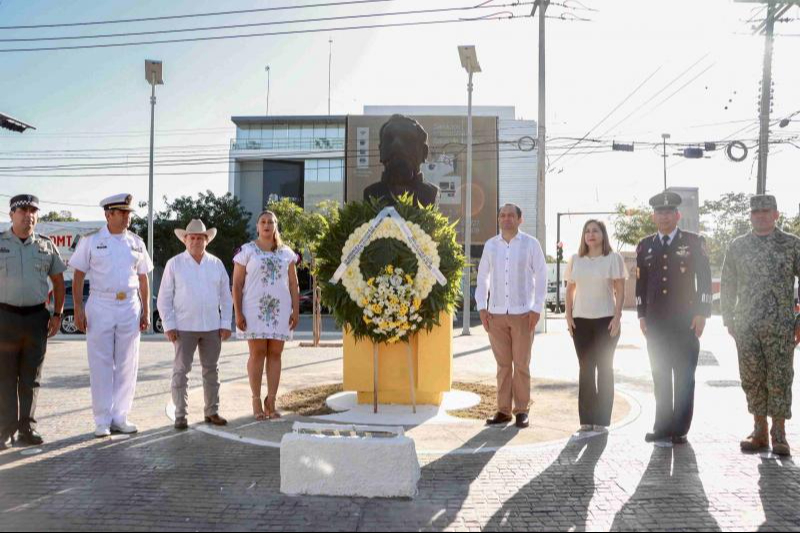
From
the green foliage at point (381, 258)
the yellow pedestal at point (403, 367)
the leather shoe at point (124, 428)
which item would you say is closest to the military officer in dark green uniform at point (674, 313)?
the green foliage at point (381, 258)

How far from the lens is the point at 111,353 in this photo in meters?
6.16

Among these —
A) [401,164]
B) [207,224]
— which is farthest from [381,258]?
[207,224]

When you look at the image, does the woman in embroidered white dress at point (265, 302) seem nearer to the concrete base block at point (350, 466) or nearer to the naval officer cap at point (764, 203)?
the concrete base block at point (350, 466)

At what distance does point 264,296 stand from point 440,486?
288cm

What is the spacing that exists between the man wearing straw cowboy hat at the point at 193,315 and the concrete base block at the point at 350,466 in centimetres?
230

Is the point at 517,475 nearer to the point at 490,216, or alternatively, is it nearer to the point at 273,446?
the point at 273,446

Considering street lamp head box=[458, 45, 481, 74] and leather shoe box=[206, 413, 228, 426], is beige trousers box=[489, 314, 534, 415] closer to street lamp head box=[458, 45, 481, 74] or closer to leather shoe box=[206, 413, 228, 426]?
leather shoe box=[206, 413, 228, 426]

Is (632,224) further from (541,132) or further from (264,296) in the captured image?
(264,296)

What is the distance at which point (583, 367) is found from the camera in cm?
634

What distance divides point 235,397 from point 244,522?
4.57m

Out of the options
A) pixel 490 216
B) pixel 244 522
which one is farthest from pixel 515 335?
pixel 490 216

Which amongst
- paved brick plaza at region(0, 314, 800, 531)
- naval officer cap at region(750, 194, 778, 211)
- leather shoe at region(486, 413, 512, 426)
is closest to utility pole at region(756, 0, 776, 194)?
paved brick plaza at region(0, 314, 800, 531)

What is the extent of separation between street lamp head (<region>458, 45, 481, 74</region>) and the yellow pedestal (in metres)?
13.0

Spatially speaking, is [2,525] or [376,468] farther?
[376,468]
